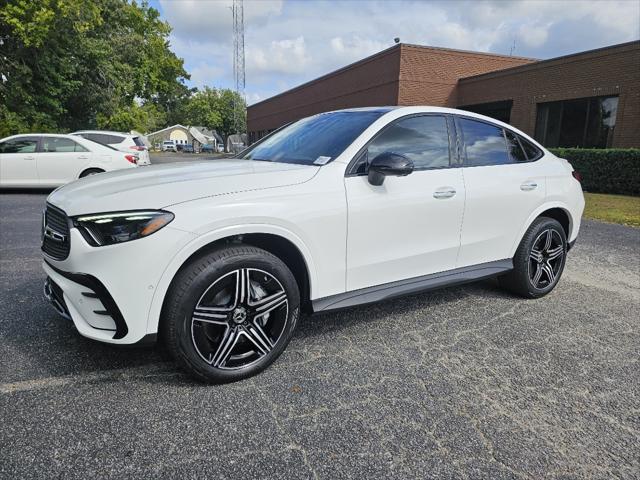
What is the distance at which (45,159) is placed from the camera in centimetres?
1079

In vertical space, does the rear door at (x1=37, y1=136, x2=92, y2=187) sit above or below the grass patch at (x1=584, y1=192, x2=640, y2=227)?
above

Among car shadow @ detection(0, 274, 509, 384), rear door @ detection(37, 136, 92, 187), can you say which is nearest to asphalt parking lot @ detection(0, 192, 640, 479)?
car shadow @ detection(0, 274, 509, 384)

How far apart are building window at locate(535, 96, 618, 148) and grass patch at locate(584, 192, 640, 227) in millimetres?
4097

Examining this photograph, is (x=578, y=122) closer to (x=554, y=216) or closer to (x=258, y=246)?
(x=554, y=216)

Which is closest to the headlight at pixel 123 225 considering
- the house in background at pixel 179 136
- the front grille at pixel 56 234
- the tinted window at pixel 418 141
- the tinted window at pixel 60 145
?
the front grille at pixel 56 234

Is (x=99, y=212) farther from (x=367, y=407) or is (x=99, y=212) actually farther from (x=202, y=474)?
(x=367, y=407)

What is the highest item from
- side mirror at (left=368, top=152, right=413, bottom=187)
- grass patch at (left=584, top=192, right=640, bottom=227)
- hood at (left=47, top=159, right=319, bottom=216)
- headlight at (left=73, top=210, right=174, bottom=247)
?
side mirror at (left=368, top=152, right=413, bottom=187)

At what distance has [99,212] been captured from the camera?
229cm

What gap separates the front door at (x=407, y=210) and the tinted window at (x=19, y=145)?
422 inches

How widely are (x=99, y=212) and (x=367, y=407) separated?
1.74 metres

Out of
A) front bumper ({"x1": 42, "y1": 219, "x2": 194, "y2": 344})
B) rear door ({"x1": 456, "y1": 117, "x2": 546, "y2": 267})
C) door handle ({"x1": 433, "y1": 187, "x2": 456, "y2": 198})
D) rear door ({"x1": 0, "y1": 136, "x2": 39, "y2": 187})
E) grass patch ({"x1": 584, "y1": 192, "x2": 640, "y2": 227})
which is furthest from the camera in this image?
rear door ({"x1": 0, "y1": 136, "x2": 39, "y2": 187})

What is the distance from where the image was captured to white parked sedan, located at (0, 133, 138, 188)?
10.7 m

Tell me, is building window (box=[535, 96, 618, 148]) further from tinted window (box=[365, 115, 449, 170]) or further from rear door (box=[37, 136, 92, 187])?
rear door (box=[37, 136, 92, 187])

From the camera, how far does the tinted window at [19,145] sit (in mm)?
10641
